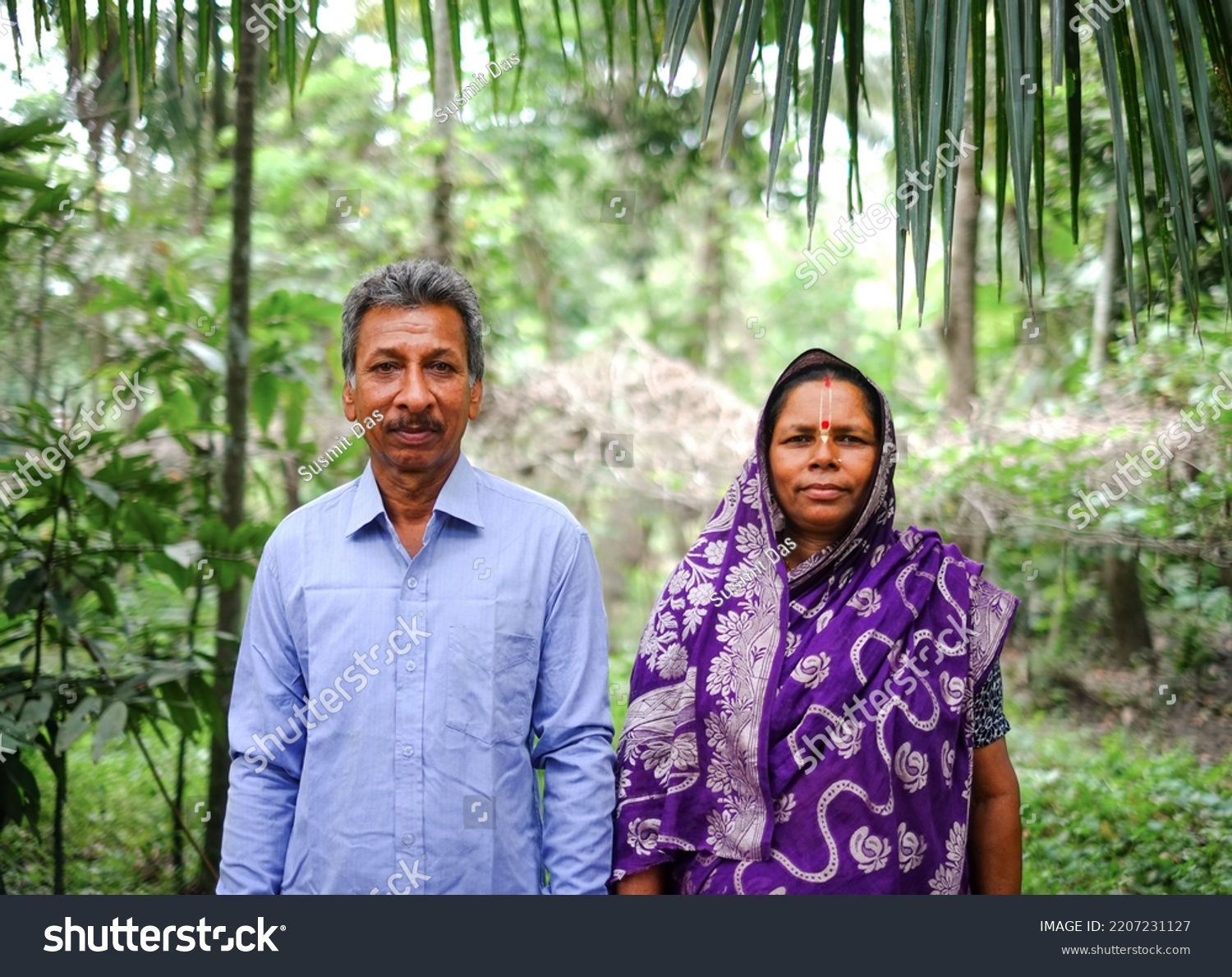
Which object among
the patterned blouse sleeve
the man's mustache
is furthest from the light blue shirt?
the patterned blouse sleeve

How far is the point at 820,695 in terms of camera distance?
1756 millimetres

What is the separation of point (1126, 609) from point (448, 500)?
4.14 m

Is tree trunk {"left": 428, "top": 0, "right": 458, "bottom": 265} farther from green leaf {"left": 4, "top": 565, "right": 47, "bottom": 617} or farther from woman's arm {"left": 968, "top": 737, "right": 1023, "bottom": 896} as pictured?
woman's arm {"left": 968, "top": 737, "right": 1023, "bottom": 896}

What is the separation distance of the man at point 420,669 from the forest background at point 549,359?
1.85 ft

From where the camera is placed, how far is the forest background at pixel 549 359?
7.98ft

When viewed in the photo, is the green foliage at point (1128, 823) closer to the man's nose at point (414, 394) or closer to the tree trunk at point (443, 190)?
the man's nose at point (414, 394)

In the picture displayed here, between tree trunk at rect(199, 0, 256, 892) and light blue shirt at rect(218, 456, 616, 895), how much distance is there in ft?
4.32

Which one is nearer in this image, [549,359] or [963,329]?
[963,329]

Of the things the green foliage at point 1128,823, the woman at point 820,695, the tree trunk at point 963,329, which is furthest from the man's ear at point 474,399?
the tree trunk at point 963,329

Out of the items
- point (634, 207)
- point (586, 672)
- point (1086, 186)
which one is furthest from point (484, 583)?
point (634, 207)

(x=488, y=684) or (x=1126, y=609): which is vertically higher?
(x=1126, y=609)

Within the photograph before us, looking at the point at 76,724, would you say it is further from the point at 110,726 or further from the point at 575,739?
the point at 575,739

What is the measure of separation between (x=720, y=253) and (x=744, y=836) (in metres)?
7.75

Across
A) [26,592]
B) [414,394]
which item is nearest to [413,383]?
[414,394]
